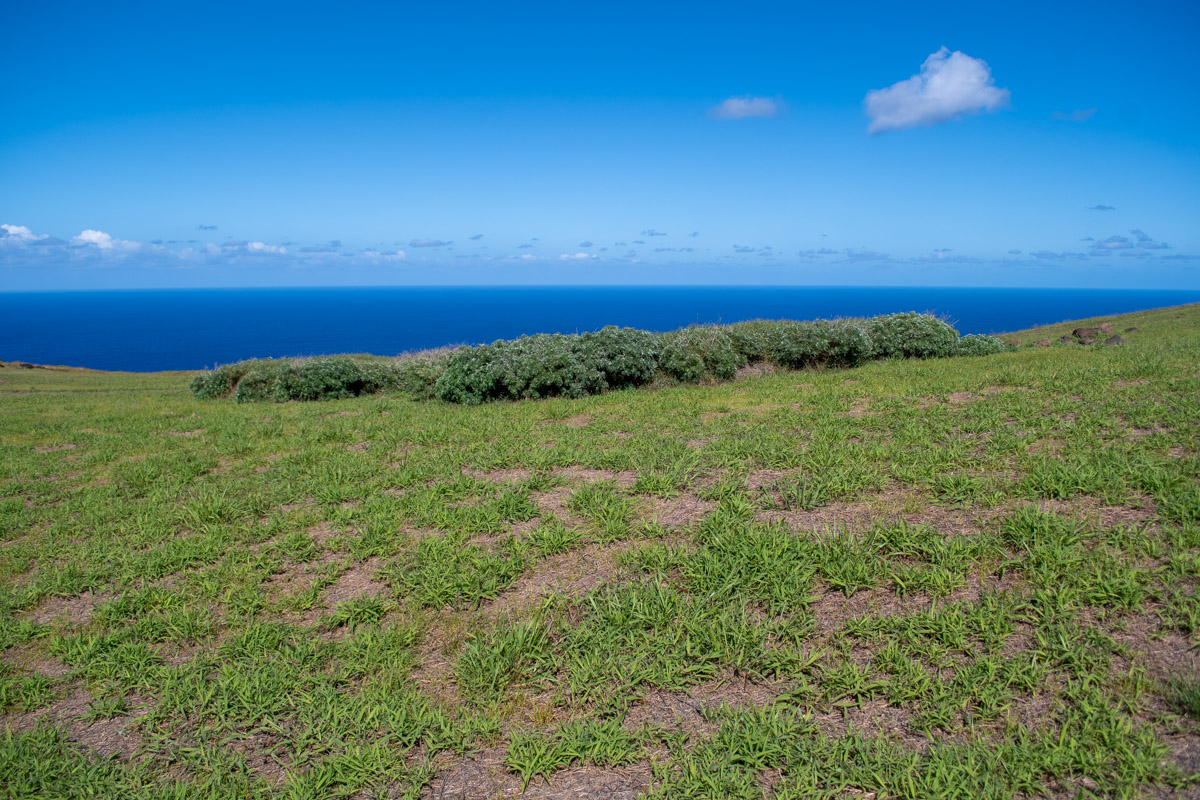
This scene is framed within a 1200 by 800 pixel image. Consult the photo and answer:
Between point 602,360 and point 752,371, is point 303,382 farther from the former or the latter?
point 752,371

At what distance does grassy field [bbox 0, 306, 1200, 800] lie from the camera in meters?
3.10

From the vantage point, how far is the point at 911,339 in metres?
14.8

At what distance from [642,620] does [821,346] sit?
11460 millimetres

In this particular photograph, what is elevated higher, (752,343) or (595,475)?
(752,343)

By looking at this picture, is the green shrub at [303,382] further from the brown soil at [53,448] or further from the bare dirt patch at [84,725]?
the bare dirt patch at [84,725]

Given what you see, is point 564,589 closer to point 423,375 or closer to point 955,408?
point 955,408

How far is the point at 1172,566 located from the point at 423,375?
12200mm

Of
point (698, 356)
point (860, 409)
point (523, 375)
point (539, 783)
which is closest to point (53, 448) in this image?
point (523, 375)

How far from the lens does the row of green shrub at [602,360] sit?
1196 cm

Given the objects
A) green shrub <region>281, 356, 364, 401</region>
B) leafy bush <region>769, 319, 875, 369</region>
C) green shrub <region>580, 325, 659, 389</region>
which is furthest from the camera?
green shrub <region>281, 356, 364, 401</region>

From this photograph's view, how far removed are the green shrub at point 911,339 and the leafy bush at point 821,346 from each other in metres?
0.41

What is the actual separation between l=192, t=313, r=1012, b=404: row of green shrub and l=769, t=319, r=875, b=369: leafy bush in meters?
0.02

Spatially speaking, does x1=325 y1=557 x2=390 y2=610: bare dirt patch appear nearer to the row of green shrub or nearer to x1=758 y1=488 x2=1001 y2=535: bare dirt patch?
x1=758 y1=488 x2=1001 y2=535: bare dirt patch

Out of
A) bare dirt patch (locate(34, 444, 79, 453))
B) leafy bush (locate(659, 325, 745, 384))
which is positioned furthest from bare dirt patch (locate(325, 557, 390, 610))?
leafy bush (locate(659, 325, 745, 384))
